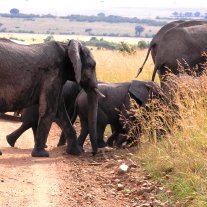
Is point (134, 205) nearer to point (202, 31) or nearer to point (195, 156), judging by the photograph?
point (195, 156)

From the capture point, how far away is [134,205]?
9008mm

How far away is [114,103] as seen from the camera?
43.6 ft

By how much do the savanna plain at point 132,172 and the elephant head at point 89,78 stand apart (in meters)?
0.44

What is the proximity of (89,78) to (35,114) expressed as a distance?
1.11m

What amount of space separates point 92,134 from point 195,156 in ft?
10.8

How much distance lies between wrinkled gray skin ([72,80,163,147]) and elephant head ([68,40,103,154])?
37 cm

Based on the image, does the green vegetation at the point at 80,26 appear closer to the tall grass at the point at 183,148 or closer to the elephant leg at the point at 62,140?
the elephant leg at the point at 62,140

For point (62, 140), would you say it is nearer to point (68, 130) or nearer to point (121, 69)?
point (68, 130)

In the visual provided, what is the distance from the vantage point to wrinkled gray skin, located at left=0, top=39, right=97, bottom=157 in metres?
11.8

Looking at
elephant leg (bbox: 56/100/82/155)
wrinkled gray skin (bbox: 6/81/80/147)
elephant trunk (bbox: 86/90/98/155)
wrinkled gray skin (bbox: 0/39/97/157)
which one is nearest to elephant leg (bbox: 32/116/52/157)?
wrinkled gray skin (bbox: 0/39/97/157)

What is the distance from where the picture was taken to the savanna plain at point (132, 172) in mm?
8922

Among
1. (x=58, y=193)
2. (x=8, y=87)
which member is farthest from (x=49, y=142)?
(x=58, y=193)

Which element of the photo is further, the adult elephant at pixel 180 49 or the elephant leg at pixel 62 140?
the adult elephant at pixel 180 49

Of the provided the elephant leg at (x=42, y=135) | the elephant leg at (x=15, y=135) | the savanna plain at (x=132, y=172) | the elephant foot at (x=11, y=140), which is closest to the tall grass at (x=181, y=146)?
the savanna plain at (x=132, y=172)
